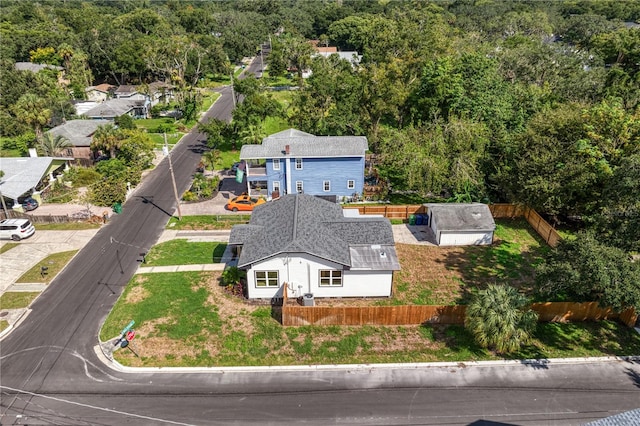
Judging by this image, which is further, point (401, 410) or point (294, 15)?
point (294, 15)

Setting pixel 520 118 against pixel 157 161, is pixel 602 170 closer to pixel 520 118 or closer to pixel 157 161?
pixel 520 118

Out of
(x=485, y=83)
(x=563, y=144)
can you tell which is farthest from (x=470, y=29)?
(x=563, y=144)

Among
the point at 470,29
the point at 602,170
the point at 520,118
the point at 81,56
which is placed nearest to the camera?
the point at 602,170

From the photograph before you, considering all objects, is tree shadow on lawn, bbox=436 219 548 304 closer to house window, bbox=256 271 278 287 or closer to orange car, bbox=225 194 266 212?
house window, bbox=256 271 278 287

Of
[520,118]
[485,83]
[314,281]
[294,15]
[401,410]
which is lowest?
[401,410]

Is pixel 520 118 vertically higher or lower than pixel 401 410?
higher

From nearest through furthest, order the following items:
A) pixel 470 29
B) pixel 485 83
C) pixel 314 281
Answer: pixel 314 281
pixel 485 83
pixel 470 29

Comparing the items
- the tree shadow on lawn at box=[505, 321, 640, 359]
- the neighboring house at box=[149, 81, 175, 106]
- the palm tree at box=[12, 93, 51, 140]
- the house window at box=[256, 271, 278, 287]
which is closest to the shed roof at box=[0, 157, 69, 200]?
the palm tree at box=[12, 93, 51, 140]

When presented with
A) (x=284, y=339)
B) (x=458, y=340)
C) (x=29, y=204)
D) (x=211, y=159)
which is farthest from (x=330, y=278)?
(x=29, y=204)
